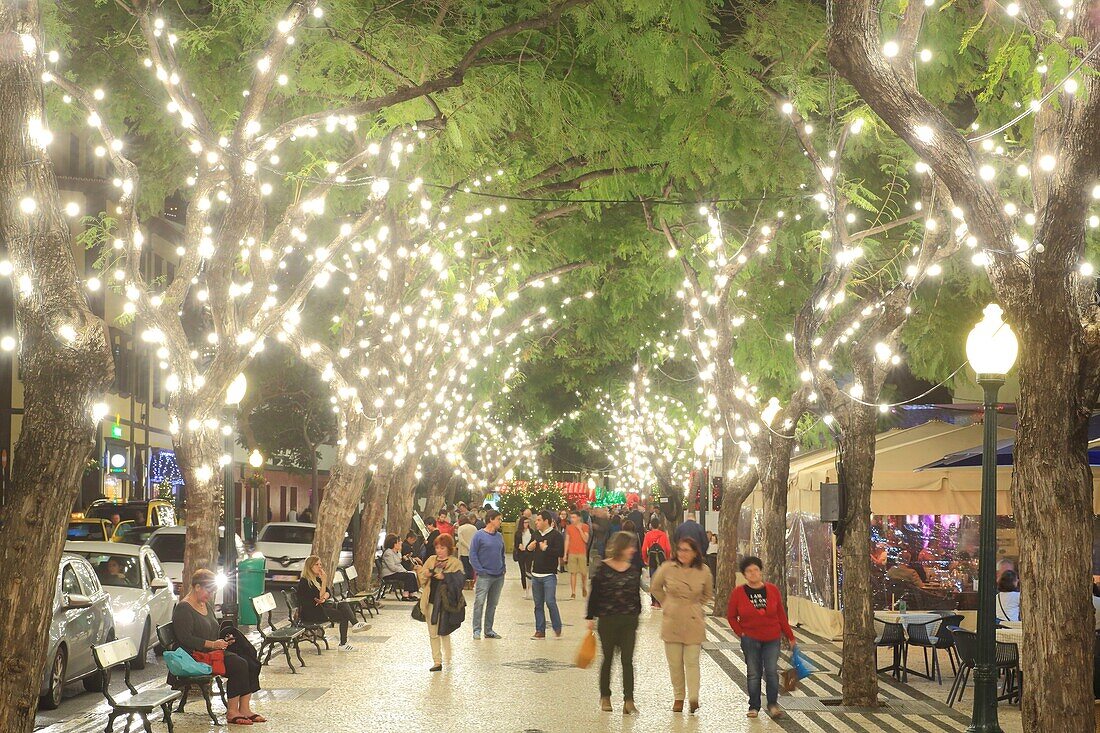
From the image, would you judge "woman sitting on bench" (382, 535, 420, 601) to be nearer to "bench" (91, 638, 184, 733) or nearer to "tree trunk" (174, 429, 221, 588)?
"tree trunk" (174, 429, 221, 588)

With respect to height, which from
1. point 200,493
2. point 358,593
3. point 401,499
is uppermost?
point 200,493

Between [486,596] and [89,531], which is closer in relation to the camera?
[486,596]

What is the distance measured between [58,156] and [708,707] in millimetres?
39365

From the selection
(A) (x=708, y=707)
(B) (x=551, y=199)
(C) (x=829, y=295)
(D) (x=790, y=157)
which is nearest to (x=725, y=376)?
(B) (x=551, y=199)

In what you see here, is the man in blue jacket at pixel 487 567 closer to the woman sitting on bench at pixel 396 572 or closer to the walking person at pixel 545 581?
the walking person at pixel 545 581

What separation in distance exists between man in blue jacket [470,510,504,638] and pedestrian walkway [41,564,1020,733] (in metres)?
0.55

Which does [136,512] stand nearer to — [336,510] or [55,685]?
[336,510]

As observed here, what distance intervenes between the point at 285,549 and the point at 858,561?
1693 centimetres

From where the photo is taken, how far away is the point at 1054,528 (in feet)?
28.8

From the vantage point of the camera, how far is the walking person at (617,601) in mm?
13781

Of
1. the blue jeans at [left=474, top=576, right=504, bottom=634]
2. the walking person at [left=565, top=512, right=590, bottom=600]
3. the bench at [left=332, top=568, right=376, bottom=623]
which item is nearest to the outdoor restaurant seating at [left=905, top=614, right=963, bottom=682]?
the blue jeans at [left=474, top=576, right=504, bottom=634]

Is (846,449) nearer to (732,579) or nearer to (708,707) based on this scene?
(708,707)

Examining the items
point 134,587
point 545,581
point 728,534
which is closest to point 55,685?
point 134,587

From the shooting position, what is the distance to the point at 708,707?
1388 cm
